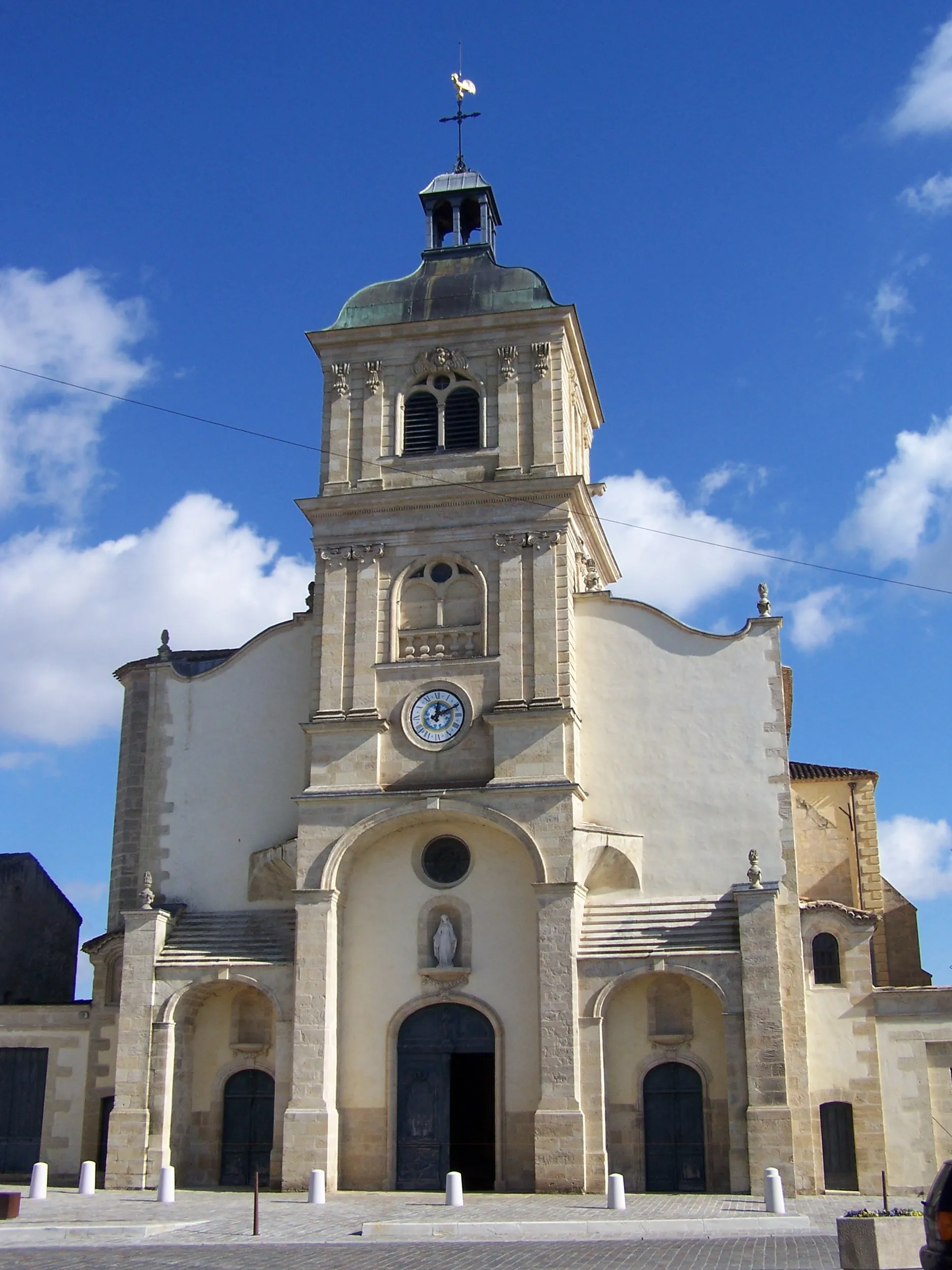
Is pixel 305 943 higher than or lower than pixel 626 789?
lower

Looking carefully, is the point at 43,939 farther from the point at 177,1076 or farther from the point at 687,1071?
the point at 687,1071

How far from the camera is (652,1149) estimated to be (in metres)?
28.0

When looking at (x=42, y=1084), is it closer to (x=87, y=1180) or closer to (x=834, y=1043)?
(x=87, y=1180)

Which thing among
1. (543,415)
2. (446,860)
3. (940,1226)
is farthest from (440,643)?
(940,1226)

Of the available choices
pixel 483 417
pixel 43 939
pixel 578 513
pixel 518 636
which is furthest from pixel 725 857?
pixel 43 939

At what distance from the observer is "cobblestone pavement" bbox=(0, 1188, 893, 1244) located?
2111cm

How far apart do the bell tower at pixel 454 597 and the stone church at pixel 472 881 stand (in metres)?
0.07

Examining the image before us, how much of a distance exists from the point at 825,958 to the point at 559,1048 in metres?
6.34

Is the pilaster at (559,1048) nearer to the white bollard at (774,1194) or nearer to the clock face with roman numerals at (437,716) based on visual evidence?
the clock face with roman numerals at (437,716)

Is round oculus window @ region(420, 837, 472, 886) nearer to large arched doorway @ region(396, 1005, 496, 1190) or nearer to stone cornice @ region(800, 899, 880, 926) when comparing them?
large arched doorway @ region(396, 1005, 496, 1190)

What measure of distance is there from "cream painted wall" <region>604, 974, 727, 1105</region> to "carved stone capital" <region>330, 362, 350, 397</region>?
15.0 m

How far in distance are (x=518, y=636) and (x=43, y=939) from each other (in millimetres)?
16853

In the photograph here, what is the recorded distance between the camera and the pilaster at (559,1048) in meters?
27.1

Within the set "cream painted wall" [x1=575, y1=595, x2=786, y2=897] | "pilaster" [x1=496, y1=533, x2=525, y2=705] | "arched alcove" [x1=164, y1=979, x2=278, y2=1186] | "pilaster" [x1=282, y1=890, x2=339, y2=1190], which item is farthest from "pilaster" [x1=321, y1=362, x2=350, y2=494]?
"arched alcove" [x1=164, y1=979, x2=278, y2=1186]
